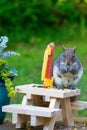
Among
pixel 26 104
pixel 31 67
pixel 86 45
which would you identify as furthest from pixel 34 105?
pixel 86 45

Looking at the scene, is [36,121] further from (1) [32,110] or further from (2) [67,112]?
(2) [67,112]

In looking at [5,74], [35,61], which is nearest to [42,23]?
[35,61]

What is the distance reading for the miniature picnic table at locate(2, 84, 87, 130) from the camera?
19.0ft

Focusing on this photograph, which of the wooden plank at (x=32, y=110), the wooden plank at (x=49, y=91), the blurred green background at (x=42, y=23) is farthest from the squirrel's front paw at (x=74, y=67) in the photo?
the blurred green background at (x=42, y=23)

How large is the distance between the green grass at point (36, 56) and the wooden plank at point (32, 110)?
186cm

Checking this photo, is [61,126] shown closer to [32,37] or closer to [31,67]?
[31,67]

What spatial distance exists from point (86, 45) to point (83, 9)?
173 centimetres

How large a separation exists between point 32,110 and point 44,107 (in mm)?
356

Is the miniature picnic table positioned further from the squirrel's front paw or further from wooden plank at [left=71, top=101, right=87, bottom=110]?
the squirrel's front paw

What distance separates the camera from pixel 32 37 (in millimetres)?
13805

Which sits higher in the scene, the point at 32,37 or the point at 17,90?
the point at 32,37

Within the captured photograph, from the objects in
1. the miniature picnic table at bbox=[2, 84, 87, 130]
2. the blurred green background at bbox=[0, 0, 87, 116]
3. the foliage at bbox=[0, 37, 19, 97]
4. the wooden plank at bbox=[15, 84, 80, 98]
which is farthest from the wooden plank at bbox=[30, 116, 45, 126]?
the blurred green background at bbox=[0, 0, 87, 116]

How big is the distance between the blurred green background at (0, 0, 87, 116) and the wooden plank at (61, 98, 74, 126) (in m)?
6.41

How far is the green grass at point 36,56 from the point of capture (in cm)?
906
